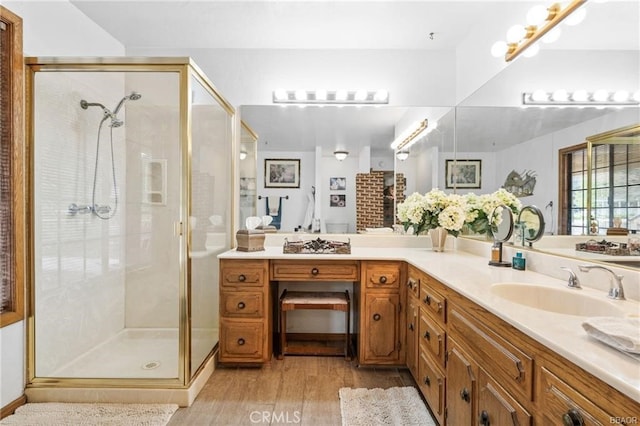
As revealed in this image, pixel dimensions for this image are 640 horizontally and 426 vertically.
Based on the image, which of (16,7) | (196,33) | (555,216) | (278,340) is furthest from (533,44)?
(16,7)

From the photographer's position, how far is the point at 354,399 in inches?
74.2

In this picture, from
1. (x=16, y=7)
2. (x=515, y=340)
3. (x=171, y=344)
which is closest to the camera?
(x=515, y=340)

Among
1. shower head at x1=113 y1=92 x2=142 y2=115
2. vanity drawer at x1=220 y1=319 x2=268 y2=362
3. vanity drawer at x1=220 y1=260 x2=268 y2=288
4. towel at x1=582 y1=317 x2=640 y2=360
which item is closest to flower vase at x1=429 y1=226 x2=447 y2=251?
vanity drawer at x1=220 y1=260 x2=268 y2=288

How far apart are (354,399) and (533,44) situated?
229cm

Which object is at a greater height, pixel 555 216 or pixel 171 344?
pixel 555 216

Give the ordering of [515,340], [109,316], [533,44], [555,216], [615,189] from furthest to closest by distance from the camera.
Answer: [109,316] < [533,44] < [555,216] < [615,189] < [515,340]

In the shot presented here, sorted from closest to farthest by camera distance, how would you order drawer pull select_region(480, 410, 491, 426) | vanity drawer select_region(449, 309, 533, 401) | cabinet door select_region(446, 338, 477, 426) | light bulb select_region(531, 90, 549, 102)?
vanity drawer select_region(449, 309, 533, 401), drawer pull select_region(480, 410, 491, 426), cabinet door select_region(446, 338, 477, 426), light bulb select_region(531, 90, 549, 102)

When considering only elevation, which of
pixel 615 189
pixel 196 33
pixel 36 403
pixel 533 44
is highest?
Answer: pixel 196 33

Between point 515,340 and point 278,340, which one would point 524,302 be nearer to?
point 515,340

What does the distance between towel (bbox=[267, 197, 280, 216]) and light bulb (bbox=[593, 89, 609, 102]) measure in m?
2.12

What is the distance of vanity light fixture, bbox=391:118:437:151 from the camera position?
→ 8.72 feet

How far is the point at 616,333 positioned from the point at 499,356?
1.20 feet

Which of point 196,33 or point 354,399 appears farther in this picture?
point 196,33

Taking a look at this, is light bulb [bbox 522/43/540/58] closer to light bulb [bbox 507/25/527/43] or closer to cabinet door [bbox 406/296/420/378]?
light bulb [bbox 507/25/527/43]
